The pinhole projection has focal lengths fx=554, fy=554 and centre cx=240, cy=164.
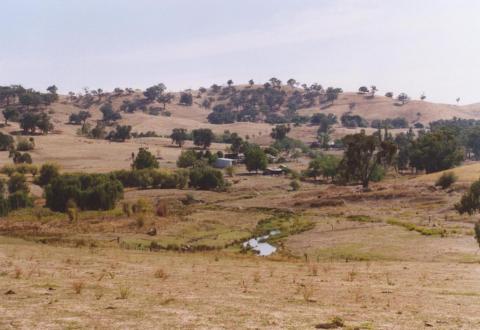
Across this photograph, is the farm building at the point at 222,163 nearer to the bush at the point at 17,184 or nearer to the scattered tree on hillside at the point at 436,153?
the scattered tree on hillside at the point at 436,153

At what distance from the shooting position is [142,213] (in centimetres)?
8875

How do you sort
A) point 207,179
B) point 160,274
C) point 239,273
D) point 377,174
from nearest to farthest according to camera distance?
1. point 160,274
2. point 239,273
3. point 207,179
4. point 377,174

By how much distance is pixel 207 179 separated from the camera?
430 ft

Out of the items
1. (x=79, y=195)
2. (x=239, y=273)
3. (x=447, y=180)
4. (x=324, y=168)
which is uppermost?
(x=239, y=273)

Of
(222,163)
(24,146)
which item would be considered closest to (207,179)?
(222,163)

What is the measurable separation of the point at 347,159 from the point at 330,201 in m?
25.7

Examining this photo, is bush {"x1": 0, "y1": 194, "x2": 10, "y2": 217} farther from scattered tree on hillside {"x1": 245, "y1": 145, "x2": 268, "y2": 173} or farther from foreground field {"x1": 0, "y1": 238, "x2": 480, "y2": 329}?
scattered tree on hillside {"x1": 245, "y1": 145, "x2": 268, "y2": 173}

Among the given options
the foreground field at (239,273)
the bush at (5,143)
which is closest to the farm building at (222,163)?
the bush at (5,143)

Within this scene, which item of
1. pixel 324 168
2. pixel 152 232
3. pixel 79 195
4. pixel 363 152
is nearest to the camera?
pixel 152 232

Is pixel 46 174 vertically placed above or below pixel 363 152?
below

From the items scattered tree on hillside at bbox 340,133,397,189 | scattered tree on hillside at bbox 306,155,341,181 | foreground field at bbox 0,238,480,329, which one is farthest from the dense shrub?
scattered tree on hillside at bbox 306,155,341,181

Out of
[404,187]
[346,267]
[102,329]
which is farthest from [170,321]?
[404,187]

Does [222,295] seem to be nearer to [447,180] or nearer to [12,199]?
[12,199]

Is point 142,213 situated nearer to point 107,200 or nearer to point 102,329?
point 107,200
